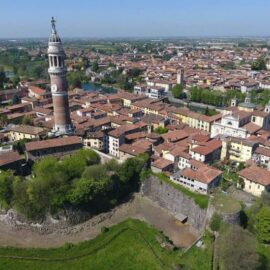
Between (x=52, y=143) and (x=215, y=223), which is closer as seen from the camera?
(x=215, y=223)

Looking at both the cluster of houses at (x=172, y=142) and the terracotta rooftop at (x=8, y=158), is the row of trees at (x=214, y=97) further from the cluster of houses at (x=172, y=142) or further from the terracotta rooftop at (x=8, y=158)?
the terracotta rooftop at (x=8, y=158)

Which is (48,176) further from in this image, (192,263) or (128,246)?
(192,263)

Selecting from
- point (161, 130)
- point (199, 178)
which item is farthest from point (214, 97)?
point (199, 178)

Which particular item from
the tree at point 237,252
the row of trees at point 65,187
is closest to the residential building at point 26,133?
the row of trees at point 65,187

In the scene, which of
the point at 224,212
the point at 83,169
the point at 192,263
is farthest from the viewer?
the point at 83,169

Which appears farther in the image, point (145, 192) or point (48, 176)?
point (145, 192)

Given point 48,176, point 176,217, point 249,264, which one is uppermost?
point 48,176

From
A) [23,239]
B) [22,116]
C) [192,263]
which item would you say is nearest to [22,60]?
[22,116]

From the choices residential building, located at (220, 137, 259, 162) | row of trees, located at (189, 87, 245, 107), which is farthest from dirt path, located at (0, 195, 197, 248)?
row of trees, located at (189, 87, 245, 107)

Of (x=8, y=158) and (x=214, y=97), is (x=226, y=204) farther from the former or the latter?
(x=214, y=97)
